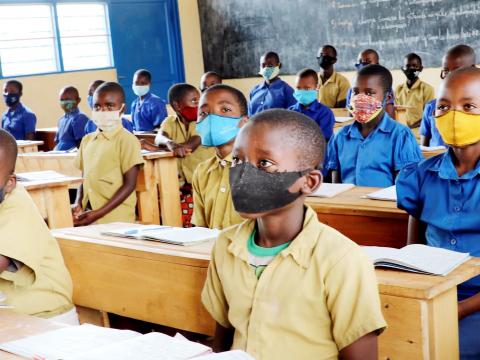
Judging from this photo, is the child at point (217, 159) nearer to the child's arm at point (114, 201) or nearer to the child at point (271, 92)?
the child's arm at point (114, 201)

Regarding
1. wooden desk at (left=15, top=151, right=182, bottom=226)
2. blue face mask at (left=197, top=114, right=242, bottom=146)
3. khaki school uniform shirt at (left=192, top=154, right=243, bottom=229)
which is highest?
blue face mask at (left=197, top=114, right=242, bottom=146)

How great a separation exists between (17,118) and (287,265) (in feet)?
23.4

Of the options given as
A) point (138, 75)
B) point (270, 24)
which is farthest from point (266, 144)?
point (270, 24)

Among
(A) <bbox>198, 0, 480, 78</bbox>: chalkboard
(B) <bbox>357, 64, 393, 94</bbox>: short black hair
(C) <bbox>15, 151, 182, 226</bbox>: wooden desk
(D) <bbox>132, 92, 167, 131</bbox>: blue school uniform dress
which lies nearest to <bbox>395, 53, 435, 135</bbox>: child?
(A) <bbox>198, 0, 480, 78</bbox>: chalkboard

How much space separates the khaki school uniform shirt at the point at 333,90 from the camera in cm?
874

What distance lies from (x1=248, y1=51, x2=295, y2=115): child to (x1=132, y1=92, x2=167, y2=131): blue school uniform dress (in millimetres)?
1034

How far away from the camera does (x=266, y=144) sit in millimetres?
1751

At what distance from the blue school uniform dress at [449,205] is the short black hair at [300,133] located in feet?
2.38

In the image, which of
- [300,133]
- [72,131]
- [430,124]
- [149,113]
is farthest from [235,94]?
[149,113]

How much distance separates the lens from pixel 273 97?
7.85 meters

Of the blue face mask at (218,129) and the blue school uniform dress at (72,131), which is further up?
the blue face mask at (218,129)

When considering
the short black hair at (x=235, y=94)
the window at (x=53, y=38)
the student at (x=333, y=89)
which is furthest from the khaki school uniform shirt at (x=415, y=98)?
the window at (x=53, y=38)

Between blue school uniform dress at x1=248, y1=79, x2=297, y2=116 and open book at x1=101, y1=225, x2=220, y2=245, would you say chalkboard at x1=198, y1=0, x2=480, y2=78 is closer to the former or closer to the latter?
blue school uniform dress at x1=248, y1=79, x2=297, y2=116

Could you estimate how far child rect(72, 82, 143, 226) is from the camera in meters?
4.21
